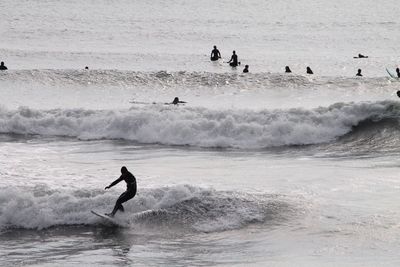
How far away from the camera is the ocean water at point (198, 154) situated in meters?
16.4

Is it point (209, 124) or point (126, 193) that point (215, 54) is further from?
point (126, 193)

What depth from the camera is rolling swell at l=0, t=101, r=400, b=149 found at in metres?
28.2

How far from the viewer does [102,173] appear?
872 inches

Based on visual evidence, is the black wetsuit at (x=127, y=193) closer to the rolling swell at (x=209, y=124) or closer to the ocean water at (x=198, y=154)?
the ocean water at (x=198, y=154)

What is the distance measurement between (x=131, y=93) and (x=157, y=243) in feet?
72.3

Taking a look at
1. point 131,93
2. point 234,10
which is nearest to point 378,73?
point 131,93

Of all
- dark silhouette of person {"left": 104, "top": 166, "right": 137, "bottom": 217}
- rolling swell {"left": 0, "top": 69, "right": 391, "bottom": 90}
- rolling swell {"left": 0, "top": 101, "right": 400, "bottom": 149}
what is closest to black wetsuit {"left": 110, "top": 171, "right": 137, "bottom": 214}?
dark silhouette of person {"left": 104, "top": 166, "right": 137, "bottom": 217}

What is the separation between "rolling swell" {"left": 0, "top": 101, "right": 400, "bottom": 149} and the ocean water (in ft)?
0.23

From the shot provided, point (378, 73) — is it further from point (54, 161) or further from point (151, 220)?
point (151, 220)

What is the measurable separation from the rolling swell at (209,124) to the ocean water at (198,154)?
0.07 metres

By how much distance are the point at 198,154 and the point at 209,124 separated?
11.0 ft

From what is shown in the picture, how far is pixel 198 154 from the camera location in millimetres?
26141

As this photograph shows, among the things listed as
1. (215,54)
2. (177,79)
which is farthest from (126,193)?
(215,54)

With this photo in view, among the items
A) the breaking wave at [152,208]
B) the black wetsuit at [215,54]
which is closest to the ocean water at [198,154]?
the breaking wave at [152,208]
